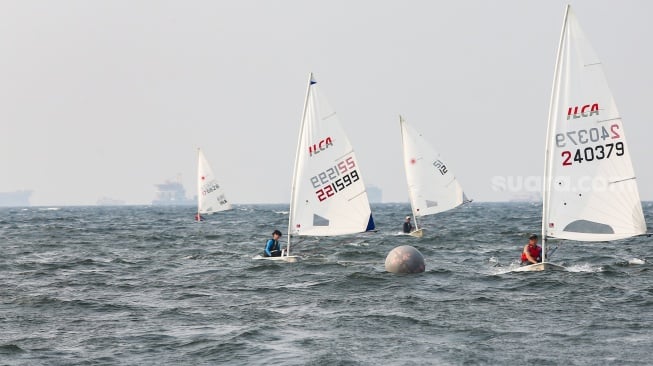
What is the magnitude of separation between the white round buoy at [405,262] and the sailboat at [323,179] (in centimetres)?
255

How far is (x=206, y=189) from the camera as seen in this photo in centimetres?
7625

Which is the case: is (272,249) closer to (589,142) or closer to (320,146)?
(320,146)

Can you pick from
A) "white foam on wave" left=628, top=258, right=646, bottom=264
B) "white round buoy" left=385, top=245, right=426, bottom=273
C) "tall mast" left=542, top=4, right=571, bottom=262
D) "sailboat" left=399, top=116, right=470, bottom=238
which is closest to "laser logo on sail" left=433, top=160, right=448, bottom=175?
"sailboat" left=399, top=116, right=470, bottom=238

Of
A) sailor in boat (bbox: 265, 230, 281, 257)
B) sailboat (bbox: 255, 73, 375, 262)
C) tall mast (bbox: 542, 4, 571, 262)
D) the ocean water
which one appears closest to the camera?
the ocean water

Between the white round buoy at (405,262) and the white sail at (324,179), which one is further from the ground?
the white sail at (324,179)

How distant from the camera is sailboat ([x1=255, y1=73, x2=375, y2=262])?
1081 inches

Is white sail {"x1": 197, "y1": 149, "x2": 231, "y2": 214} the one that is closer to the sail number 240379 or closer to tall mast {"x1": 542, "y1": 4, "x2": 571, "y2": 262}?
tall mast {"x1": 542, "y1": 4, "x2": 571, "y2": 262}

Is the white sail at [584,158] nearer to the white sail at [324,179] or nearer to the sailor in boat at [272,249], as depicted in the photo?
the white sail at [324,179]

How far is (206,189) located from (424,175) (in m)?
34.3

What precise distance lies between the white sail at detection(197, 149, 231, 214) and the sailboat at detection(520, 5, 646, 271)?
55107mm

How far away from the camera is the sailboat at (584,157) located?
71.7 ft

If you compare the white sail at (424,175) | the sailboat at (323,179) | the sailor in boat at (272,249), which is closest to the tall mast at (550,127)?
the sailboat at (323,179)

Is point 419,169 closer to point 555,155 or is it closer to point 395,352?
point 555,155

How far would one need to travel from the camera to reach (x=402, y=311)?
19.2 m
